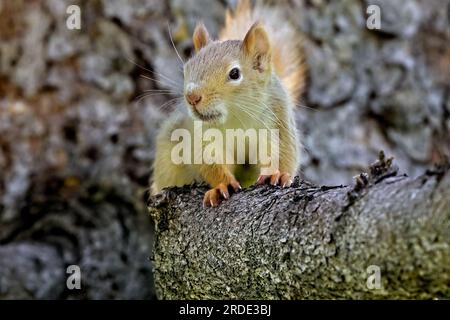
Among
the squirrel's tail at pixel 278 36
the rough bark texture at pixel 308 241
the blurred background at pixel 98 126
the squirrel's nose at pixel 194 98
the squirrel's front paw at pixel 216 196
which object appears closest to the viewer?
the rough bark texture at pixel 308 241

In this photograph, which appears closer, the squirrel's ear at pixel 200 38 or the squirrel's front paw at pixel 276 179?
the squirrel's front paw at pixel 276 179

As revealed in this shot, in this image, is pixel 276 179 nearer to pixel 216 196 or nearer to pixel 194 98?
pixel 216 196

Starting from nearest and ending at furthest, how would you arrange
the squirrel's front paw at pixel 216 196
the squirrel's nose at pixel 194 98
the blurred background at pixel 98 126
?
the squirrel's front paw at pixel 216 196, the squirrel's nose at pixel 194 98, the blurred background at pixel 98 126

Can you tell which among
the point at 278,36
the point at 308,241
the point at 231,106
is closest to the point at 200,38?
the point at 231,106

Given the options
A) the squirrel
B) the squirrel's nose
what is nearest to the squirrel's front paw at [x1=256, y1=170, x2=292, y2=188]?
the squirrel

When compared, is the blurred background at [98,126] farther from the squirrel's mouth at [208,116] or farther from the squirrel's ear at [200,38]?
the squirrel's mouth at [208,116]

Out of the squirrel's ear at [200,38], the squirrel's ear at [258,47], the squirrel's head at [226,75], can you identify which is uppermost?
the squirrel's ear at [200,38]

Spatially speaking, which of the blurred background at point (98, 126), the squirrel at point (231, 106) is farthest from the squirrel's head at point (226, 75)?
the blurred background at point (98, 126)
